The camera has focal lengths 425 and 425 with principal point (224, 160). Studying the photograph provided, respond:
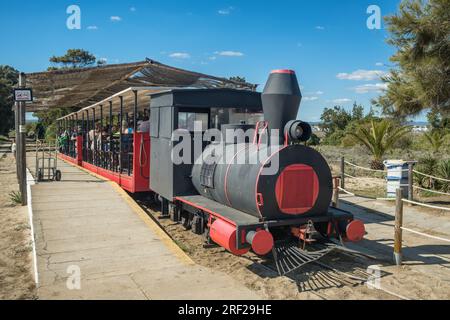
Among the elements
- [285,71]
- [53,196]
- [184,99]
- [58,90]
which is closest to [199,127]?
[184,99]

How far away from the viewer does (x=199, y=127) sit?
300 inches

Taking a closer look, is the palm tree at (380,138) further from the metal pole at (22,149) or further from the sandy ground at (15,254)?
the sandy ground at (15,254)

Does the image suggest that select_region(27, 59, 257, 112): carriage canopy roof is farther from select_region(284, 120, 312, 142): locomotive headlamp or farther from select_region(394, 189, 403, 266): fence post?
select_region(394, 189, 403, 266): fence post

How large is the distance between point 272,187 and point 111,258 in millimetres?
2387

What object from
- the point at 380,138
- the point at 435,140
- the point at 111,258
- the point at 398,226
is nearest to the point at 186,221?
the point at 111,258

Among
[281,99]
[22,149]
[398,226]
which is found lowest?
[398,226]

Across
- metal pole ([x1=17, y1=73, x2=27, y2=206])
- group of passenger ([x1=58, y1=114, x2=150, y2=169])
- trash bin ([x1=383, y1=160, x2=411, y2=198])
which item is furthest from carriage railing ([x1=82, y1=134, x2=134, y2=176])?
trash bin ([x1=383, y1=160, x2=411, y2=198])

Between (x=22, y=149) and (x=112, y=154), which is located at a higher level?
(x=22, y=149)

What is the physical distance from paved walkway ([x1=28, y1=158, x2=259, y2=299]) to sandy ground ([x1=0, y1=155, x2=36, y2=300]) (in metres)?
0.23

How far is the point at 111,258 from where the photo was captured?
5.77m

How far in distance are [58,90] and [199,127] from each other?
9099 millimetres

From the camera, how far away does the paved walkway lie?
471cm

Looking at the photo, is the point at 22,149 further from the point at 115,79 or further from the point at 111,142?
the point at 115,79

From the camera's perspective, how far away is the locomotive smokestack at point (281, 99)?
229 inches
